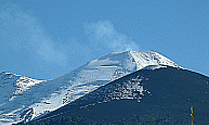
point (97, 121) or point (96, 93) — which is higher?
point (96, 93)

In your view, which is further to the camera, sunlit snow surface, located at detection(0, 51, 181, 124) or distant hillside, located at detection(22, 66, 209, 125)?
sunlit snow surface, located at detection(0, 51, 181, 124)

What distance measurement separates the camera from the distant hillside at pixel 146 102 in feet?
330

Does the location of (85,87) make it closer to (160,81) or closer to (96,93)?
(96,93)

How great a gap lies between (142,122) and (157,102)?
883 inches

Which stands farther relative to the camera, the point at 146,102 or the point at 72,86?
the point at 72,86

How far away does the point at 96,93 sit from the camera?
13838cm

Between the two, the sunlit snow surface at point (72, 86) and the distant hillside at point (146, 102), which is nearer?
the distant hillside at point (146, 102)

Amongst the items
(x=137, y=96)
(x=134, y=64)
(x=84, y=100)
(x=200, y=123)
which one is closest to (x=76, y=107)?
(x=84, y=100)

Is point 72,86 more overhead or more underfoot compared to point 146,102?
more overhead

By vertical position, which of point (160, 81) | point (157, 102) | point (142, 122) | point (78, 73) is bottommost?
point (142, 122)

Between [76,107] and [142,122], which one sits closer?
[142,122]

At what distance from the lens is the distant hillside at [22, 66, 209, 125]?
10047 centimetres

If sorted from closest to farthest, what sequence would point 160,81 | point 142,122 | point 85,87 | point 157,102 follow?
1. point 142,122
2. point 157,102
3. point 160,81
4. point 85,87

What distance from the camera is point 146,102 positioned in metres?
119
